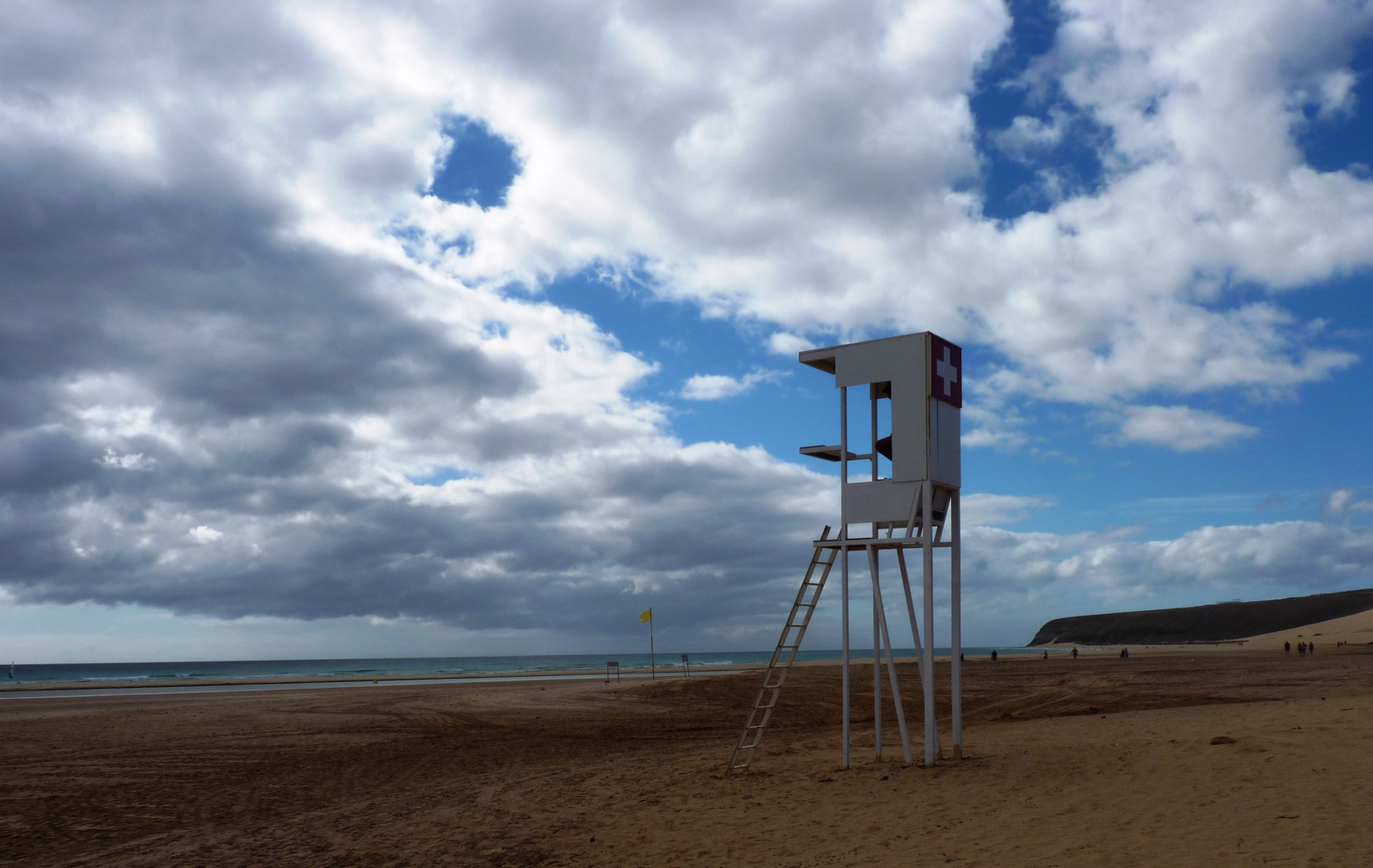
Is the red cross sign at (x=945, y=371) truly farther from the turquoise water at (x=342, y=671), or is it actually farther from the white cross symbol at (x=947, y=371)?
the turquoise water at (x=342, y=671)

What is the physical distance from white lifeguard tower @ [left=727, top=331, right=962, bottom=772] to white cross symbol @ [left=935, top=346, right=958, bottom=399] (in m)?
0.01

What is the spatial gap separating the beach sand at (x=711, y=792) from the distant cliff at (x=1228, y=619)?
143 meters

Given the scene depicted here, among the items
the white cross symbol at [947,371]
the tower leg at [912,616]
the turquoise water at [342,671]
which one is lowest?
the turquoise water at [342,671]

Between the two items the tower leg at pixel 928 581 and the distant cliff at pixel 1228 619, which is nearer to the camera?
the tower leg at pixel 928 581

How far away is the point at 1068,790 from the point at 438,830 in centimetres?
817

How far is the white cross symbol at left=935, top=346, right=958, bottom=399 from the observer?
→ 13352 millimetres

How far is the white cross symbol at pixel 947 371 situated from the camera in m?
13.4

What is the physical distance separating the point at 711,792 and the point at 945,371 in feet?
23.8

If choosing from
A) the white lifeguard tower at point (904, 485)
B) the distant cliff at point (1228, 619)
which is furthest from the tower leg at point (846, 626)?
the distant cliff at point (1228, 619)

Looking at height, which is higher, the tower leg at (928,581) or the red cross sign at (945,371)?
the red cross sign at (945,371)

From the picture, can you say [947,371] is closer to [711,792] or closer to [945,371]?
[945,371]

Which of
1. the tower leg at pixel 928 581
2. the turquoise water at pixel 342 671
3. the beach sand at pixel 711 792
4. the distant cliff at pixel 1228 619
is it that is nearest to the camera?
the beach sand at pixel 711 792

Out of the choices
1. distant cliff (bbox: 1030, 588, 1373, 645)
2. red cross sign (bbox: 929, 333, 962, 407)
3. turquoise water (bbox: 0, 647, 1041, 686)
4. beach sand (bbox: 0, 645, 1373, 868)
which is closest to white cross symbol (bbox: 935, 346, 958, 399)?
red cross sign (bbox: 929, 333, 962, 407)

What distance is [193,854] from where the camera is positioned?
1073cm
